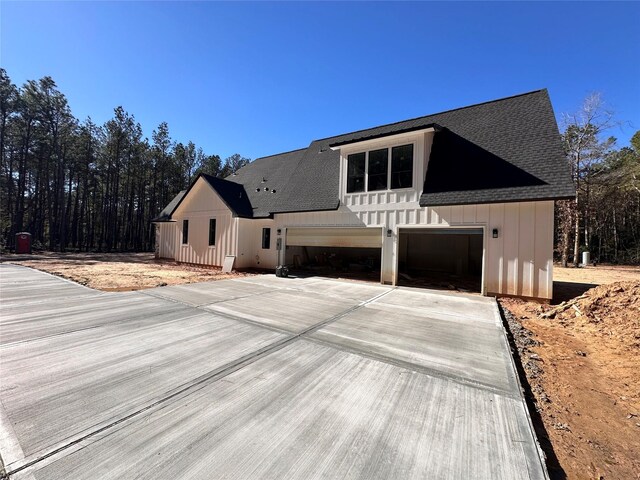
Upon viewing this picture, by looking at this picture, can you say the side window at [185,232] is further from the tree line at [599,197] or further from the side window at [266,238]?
the tree line at [599,197]

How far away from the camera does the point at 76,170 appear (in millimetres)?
27984

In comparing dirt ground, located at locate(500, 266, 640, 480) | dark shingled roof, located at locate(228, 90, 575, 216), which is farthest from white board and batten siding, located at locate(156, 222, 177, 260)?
dirt ground, located at locate(500, 266, 640, 480)

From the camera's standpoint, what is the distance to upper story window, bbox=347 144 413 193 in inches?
392

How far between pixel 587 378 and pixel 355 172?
358 inches

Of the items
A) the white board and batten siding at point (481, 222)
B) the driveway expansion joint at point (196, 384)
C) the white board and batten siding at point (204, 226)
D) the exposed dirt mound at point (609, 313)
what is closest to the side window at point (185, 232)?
the white board and batten siding at point (204, 226)

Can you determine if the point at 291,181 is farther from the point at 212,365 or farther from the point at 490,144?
the point at 212,365

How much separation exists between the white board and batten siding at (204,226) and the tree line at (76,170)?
17.5m

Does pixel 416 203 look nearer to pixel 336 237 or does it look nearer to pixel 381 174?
pixel 381 174

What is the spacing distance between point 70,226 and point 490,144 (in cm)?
4172

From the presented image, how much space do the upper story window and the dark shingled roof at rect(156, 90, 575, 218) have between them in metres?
0.69

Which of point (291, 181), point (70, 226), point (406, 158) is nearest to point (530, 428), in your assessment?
point (406, 158)

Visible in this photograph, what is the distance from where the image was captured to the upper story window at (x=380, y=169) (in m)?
9.97

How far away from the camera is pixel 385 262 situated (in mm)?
10305

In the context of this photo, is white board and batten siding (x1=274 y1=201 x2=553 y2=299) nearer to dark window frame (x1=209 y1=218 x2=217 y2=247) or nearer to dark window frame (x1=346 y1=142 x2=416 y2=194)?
dark window frame (x1=346 y1=142 x2=416 y2=194)
